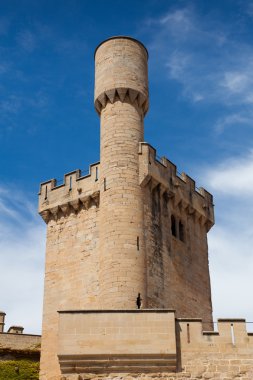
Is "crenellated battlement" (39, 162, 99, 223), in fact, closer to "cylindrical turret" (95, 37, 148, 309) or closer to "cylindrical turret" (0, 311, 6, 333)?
"cylindrical turret" (95, 37, 148, 309)

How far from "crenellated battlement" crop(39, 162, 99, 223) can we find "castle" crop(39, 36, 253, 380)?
51mm

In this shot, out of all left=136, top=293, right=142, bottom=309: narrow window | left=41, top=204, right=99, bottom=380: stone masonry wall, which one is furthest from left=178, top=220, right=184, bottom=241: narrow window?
left=136, top=293, right=142, bottom=309: narrow window

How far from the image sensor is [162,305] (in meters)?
23.5

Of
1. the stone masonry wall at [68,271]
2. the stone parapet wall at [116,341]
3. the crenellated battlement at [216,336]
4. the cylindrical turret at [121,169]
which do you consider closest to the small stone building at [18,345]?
the stone masonry wall at [68,271]

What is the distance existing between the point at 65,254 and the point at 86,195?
246cm

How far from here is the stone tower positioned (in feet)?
75.3

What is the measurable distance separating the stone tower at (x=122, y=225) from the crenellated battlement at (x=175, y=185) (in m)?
0.04

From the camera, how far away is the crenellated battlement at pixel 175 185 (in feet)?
81.4

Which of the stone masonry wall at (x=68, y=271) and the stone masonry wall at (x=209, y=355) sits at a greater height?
the stone masonry wall at (x=68, y=271)

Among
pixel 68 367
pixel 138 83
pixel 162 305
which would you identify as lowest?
pixel 68 367

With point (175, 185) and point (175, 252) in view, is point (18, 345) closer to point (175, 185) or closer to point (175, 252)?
point (175, 252)

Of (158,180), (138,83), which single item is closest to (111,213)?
(158,180)

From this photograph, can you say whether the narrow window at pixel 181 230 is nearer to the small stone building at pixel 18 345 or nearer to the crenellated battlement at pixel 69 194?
the crenellated battlement at pixel 69 194

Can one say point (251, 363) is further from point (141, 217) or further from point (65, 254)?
point (65, 254)
